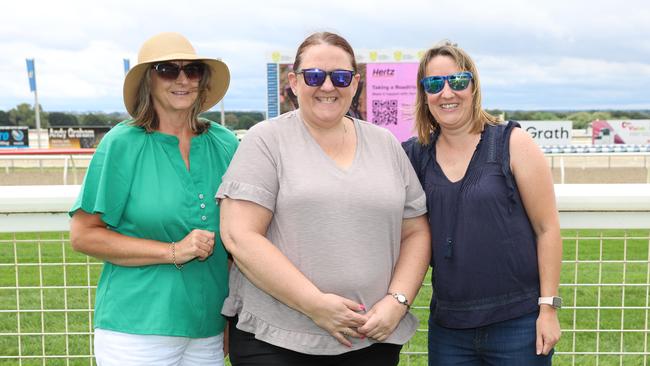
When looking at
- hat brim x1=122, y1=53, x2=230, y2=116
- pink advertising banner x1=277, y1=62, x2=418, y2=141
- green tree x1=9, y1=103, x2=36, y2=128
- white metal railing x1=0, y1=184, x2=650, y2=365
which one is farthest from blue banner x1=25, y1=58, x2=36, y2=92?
hat brim x1=122, y1=53, x2=230, y2=116

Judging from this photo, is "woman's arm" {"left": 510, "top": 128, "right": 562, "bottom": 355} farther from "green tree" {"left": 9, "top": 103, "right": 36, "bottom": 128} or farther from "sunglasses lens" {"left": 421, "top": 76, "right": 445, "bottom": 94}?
"green tree" {"left": 9, "top": 103, "right": 36, "bottom": 128}

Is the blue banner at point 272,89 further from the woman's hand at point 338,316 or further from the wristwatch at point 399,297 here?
the woman's hand at point 338,316

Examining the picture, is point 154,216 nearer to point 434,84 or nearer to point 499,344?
point 434,84

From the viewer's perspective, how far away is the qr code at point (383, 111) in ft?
52.7

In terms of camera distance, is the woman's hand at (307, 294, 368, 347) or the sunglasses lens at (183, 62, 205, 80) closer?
the woman's hand at (307, 294, 368, 347)

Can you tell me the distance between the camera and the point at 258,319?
239 centimetres

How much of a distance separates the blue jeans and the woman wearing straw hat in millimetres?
897

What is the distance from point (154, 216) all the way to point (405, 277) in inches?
35.4

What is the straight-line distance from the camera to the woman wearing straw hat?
240cm

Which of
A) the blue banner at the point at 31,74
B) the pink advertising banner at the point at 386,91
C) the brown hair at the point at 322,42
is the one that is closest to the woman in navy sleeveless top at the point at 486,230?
the brown hair at the point at 322,42

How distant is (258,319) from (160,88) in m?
0.91

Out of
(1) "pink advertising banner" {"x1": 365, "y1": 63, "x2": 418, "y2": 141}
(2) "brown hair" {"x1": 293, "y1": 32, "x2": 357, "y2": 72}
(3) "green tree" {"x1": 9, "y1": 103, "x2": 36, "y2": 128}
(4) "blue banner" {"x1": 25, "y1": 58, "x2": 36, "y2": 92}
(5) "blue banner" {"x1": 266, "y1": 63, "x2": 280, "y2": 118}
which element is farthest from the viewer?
(3) "green tree" {"x1": 9, "y1": 103, "x2": 36, "y2": 128}

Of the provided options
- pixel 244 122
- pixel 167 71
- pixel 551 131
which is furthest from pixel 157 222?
pixel 244 122

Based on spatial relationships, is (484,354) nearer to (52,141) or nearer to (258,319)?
(258,319)
